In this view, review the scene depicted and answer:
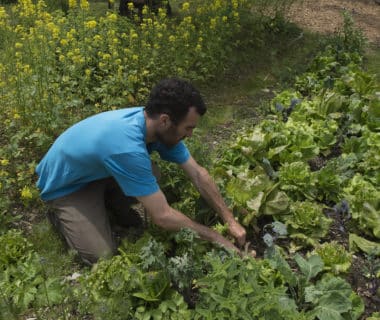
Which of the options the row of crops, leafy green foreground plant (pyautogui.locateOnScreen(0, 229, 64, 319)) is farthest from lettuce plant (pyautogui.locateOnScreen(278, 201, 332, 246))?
leafy green foreground plant (pyautogui.locateOnScreen(0, 229, 64, 319))

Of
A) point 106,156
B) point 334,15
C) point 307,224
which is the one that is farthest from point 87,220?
point 334,15

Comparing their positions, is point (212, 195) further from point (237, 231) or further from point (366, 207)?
point (366, 207)

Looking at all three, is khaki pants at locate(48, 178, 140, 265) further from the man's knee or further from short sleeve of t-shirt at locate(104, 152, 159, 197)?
short sleeve of t-shirt at locate(104, 152, 159, 197)

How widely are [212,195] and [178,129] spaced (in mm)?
636

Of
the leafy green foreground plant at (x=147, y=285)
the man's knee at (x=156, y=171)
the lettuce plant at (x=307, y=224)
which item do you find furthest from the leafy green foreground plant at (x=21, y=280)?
the lettuce plant at (x=307, y=224)

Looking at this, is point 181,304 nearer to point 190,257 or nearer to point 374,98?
point 190,257

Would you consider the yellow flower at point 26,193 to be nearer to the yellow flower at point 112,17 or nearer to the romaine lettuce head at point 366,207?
the yellow flower at point 112,17

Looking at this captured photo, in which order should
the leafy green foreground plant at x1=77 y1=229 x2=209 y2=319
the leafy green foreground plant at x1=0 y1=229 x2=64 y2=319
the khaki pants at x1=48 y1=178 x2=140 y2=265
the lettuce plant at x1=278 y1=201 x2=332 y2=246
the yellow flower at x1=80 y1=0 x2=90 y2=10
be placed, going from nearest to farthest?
the leafy green foreground plant at x1=77 y1=229 x2=209 y2=319
the leafy green foreground plant at x1=0 y1=229 x2=64 y2=319
the khaki pants at x1=48 y1=178 x2=140 y2=265
the lettuce plant at x1=278 y1=201 x2=332 y2=246
the yellow flower at x1=80 y1=0 x2=90 y2=10

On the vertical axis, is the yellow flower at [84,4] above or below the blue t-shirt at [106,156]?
above

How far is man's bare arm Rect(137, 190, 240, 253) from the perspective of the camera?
3340mm

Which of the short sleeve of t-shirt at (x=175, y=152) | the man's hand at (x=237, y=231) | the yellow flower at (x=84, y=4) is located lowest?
the man's hand at (x=237, y=231)

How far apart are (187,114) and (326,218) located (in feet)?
5.08

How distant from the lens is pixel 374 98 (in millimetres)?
5621

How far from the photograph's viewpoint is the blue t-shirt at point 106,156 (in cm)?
332
